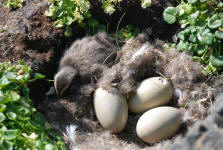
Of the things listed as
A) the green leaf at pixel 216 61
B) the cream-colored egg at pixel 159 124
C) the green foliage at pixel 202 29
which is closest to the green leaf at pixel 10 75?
the cream-colored egg at pixel 159 124

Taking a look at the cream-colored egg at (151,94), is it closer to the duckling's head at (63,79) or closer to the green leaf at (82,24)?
the duckling's head at (63,79)

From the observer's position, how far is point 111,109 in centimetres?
336

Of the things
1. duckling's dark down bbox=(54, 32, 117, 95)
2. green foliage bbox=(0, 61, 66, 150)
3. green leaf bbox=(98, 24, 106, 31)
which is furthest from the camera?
green leaf bbox=(98, 24, 106, 31)

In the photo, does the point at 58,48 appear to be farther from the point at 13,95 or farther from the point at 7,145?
the point at 7,145

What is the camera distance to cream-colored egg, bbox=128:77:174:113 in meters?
3.42

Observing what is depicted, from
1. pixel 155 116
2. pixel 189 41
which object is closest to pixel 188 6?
pixel 189 41

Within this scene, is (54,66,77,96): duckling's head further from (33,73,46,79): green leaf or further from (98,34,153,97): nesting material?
(98,34,153,97): nesting material

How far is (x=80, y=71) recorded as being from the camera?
379 centimetres

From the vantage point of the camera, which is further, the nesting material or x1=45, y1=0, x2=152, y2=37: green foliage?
x1=45, y1=0, x2=152, y2=37: green foliage

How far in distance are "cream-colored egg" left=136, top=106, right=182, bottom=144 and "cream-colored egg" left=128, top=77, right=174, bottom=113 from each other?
15 cm

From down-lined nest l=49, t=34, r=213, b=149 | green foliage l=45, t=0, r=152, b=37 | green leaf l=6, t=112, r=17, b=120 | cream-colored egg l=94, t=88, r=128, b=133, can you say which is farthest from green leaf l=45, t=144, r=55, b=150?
green foliage l=45, t=0, r=152, b=37

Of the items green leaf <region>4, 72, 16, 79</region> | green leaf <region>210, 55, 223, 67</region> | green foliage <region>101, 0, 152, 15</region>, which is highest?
green foliage <region>101, 0, 152, 15</region>

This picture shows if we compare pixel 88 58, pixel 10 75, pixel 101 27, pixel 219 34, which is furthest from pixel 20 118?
pixel 219 34

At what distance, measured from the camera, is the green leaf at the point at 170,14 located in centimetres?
364
